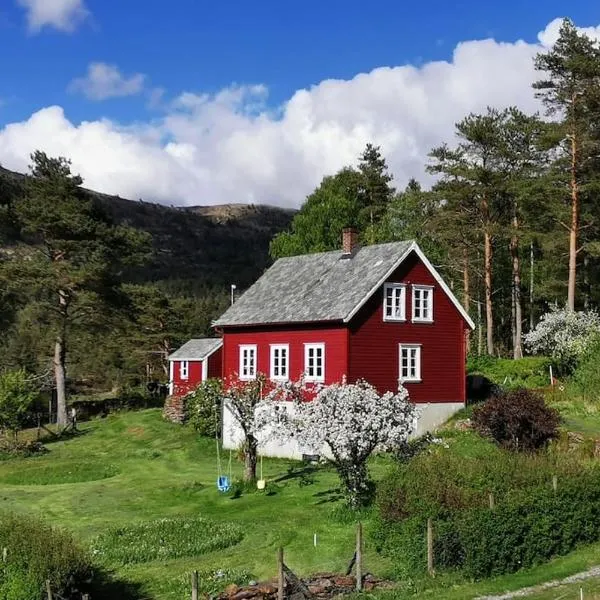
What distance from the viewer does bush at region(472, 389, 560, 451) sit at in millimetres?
27594

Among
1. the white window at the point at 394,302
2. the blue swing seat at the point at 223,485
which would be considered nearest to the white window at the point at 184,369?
the white window at the point at 394,302

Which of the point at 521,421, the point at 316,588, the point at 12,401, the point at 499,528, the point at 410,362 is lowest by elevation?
the point at 316,588

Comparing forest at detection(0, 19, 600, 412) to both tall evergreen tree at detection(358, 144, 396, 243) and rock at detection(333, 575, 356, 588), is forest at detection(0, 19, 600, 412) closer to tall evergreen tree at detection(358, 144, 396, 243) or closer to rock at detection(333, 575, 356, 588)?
tall evergreen tree at detection(358, 144, 396, 243)

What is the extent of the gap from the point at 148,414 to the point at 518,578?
130 ft

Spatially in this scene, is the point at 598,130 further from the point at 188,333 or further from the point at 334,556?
the point at 188,333

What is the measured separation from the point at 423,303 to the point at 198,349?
69.6ft

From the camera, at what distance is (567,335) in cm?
4356

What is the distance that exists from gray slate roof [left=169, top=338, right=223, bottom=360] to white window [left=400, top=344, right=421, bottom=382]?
19127 mm

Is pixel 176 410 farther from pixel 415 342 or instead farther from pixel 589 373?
pixel 589 373

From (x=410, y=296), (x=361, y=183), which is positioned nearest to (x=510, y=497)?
(x=410, y=296)

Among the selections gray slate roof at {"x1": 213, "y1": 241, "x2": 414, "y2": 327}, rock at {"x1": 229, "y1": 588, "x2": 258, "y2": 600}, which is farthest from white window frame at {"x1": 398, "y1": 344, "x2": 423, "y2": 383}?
rock at {"x1": 229, "y1": 588, "x2": 258, "y2": 600}

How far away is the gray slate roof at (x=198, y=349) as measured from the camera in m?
53.5

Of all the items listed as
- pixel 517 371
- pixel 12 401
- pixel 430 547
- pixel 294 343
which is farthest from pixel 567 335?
pixel 12 401

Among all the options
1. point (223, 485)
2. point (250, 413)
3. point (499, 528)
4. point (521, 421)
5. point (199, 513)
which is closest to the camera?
point (499, 528)
